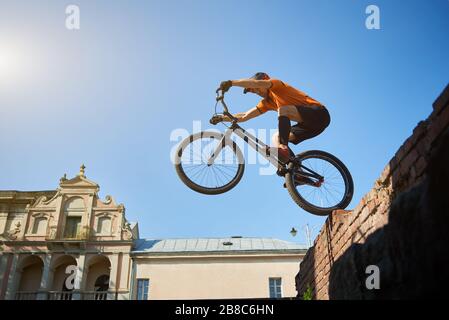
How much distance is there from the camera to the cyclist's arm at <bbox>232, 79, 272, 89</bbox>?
4266 mm

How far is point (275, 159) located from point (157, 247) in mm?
17966

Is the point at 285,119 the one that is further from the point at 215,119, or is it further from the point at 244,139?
the point at 215,119

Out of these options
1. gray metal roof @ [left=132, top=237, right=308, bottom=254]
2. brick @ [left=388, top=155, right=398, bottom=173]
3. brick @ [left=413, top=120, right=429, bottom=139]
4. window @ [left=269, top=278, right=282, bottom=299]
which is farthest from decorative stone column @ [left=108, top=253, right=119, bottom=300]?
brick @ [left=413, top=120, right=429, bottom=139]

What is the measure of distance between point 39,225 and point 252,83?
59.9 ft

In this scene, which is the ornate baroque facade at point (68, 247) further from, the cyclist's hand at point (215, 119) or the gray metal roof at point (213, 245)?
the cyclist's hand at point (215, 119)

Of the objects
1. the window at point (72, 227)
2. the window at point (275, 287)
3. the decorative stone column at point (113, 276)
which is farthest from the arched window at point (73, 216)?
the window at point (275, 287)

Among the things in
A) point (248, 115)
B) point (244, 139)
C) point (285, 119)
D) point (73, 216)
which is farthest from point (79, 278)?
point (285, 119)

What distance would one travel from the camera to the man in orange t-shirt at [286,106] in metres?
4.32

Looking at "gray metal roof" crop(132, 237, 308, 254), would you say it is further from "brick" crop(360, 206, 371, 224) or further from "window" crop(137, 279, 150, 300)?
"brick" crop(360, 206, 371, 224)

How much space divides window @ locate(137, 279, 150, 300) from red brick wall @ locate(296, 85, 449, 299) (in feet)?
48.1

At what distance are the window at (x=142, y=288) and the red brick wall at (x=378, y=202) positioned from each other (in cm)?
1465

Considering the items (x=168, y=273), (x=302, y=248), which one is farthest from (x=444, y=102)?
(x=302, y=248)
